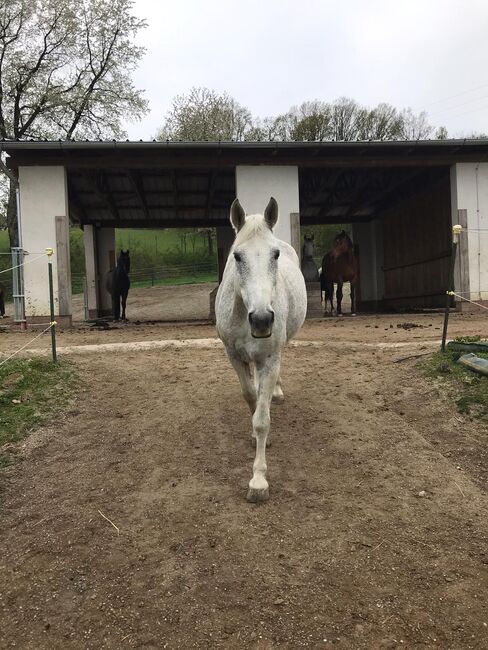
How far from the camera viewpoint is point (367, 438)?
3.96 m

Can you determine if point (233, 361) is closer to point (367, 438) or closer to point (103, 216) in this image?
point (367, 438)

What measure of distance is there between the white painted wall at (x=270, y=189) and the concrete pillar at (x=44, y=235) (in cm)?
457

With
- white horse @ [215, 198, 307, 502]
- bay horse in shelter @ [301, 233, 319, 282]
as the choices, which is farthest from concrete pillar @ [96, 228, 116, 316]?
white horse @ [215, 198, 307, 502]

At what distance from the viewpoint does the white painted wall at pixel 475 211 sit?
12.4 meters

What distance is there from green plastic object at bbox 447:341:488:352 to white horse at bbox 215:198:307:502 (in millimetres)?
2728

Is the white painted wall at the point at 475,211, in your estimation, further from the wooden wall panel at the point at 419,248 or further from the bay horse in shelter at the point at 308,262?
the bay horse in shelter at the point at 308,262

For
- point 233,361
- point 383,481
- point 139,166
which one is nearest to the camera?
point 383,481

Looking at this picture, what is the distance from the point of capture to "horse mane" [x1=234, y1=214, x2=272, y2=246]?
10.2 ft

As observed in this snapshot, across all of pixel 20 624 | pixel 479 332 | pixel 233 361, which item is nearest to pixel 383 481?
pixel 233 361

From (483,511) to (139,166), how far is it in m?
11.2

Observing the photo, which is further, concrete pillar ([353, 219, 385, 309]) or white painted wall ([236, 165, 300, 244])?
concrete pillar ([353, 219, 385, 309])

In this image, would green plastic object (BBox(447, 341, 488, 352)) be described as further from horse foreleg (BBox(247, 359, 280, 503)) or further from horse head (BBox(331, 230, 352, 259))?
horse head (BBox(331, 230, 352, 259))

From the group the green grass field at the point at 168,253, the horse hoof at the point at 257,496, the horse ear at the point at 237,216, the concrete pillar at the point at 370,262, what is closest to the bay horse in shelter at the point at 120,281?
the concrete pillar at the point at 370,262

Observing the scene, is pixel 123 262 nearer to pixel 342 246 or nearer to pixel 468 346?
pixel 342 246
